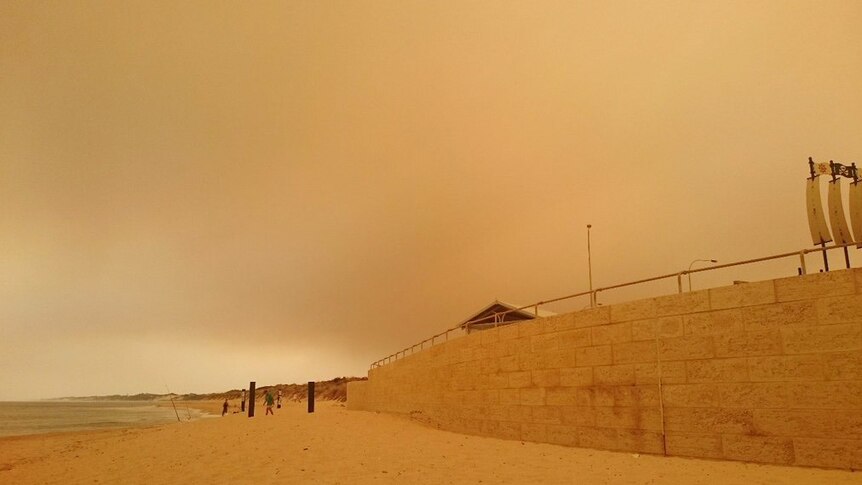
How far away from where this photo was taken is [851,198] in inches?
491

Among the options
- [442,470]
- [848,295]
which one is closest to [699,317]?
[848,295]

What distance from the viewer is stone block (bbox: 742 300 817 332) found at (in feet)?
33.8

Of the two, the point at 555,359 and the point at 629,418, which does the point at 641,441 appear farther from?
the point at 555,359

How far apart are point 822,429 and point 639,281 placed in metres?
4.59

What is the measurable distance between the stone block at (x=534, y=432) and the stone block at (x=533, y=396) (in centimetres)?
56

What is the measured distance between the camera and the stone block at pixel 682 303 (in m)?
11.8

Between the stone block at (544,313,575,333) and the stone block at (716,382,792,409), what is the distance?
410 cm

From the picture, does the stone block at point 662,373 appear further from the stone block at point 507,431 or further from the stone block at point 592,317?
the stone block at point 507,431

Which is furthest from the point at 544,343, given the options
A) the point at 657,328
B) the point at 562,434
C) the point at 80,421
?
the point at 80,421

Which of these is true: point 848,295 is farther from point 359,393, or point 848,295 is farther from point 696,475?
point 359,393

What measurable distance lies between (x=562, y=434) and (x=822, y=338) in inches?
253

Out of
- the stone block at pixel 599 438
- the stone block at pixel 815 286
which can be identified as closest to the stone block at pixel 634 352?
the stone block at pixel 599 438

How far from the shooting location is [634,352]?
12.9 m

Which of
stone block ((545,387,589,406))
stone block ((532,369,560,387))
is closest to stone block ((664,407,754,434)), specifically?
stone block ((545,387,589,406))
